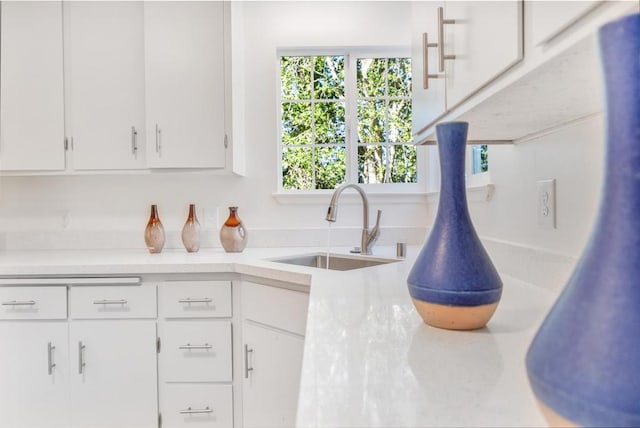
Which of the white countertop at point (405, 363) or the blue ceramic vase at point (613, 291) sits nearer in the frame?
the blue ceramic vase at point (613, 291)

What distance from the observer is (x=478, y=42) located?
723 mm

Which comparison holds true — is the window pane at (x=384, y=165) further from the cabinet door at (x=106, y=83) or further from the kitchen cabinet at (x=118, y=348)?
the kitchen cabinet at (x=118, y=348)

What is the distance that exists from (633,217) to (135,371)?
5.77 feet

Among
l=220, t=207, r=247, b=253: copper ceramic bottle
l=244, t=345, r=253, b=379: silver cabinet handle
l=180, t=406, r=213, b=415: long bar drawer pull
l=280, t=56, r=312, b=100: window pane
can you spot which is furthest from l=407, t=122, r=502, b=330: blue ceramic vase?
l=280, t=56, r=312, b=100: window pane

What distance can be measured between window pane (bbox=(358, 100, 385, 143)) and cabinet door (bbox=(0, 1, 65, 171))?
5.19 feet

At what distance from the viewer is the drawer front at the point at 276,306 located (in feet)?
4.57

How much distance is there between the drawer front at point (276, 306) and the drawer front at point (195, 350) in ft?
0.45

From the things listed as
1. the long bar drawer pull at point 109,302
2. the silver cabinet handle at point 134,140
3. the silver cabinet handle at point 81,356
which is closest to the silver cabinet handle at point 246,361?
the long bar drawer pull at point 109,302

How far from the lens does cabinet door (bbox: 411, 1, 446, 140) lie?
1002 mm

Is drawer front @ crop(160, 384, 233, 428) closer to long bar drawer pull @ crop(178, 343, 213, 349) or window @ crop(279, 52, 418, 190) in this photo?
long bar drawer pull @ crop(178, 343, 213, 349)

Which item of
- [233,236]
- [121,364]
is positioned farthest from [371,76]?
[121,364]

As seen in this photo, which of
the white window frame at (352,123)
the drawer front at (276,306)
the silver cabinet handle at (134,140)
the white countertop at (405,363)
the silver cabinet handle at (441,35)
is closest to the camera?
the white countertop at (405,363)

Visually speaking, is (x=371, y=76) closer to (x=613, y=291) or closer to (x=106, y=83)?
(x=106, y=83)

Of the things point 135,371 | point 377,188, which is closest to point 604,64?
point 135,371
